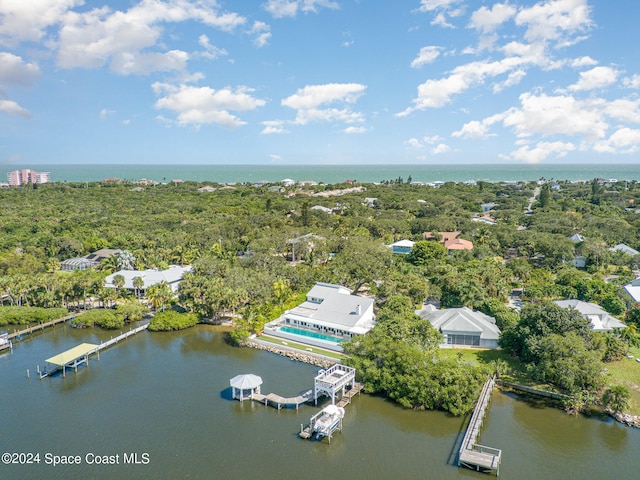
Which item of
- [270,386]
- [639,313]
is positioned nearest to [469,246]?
[639,313]

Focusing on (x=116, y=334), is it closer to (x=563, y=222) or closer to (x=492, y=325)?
(x=492, y=325)

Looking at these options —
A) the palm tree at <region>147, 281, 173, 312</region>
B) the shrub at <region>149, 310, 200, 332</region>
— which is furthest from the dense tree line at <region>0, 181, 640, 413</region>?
the shrub at <region>149, 310, 200, 332</region>

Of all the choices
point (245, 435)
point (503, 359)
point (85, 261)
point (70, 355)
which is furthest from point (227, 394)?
point (85, 261)

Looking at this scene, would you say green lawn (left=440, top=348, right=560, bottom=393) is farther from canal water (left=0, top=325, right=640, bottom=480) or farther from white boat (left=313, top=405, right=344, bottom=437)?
white boat (left=313, top=405, right=344, bottom=437)

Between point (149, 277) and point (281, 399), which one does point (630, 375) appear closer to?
point (281, 399)

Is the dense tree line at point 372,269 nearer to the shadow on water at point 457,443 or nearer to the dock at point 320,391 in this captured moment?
the shadow on water at point 457,443

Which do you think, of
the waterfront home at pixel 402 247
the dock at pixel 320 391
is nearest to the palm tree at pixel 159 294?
the dock at pixel 320 391
